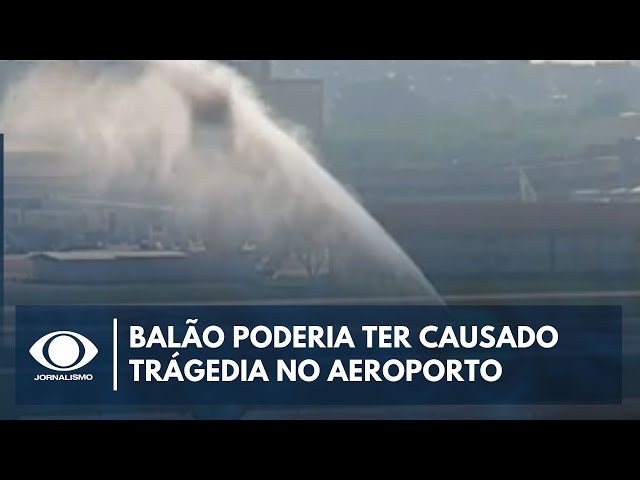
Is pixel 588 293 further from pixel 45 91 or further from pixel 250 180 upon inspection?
pixel 45 91

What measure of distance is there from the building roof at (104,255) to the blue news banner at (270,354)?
22cm

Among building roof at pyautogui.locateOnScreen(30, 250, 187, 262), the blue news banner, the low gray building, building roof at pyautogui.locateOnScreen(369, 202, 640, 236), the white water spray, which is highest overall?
the white water spray

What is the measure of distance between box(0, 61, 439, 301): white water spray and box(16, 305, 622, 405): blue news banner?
22 cm

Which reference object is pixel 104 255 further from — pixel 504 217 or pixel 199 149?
pixel 504 217

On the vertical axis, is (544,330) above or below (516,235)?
below

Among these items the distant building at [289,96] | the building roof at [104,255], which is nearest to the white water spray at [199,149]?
the distant building at [289,96]

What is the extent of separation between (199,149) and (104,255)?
0.63 meters

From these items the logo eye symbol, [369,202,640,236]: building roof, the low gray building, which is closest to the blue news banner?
the logo eye symbol

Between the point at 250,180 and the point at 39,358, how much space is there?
1.22 m

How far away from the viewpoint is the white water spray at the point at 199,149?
5.38 metres

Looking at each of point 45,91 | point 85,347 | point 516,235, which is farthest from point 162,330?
point 516,235

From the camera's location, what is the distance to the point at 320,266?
5.42m

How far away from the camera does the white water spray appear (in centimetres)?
538

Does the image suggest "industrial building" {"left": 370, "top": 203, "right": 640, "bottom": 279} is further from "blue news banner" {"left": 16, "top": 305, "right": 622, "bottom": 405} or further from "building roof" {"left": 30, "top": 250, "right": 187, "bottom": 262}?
"building roof" {"left": 30, "top": 250, "right": 187, "bottom": 262}
